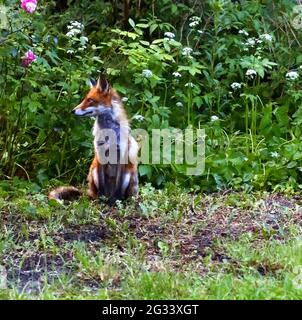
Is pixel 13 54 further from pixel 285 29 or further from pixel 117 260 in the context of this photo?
pixel 285 29

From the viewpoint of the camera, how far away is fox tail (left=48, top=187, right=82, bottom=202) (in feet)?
25.0

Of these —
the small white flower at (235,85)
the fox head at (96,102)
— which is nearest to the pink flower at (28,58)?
the fox head at (96,102)

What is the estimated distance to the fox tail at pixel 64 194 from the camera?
25.0ft

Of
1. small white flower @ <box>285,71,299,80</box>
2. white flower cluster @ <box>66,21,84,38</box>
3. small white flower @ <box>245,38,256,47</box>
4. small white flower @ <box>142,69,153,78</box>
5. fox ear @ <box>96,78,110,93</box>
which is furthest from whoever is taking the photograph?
small white flower @ <box>245,38,256,47</box>

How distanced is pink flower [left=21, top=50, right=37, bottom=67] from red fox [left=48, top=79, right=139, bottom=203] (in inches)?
27.0

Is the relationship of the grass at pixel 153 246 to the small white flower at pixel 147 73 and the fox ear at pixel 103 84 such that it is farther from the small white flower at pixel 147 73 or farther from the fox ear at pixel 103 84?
the small white flower at pixel 147 73

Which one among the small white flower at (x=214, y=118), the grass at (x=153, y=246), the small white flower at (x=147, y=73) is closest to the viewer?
the grass at (x=153, y=246)

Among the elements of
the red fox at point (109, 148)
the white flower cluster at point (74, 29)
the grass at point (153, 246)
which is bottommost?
the grass at point (153, 246)

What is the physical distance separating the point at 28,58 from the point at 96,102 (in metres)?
0.93

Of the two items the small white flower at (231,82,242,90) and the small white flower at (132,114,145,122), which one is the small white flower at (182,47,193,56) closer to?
the small white flower at (231,82,242,90)

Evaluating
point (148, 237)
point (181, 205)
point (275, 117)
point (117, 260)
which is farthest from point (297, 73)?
point (117, 260)

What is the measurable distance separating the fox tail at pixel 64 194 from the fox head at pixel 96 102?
28.3 inches

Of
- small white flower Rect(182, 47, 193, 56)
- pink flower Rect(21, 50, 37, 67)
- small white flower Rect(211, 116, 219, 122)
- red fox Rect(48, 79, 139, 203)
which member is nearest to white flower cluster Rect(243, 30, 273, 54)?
small white flower Rect(182, 47, 193, 56)

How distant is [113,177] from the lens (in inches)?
304
